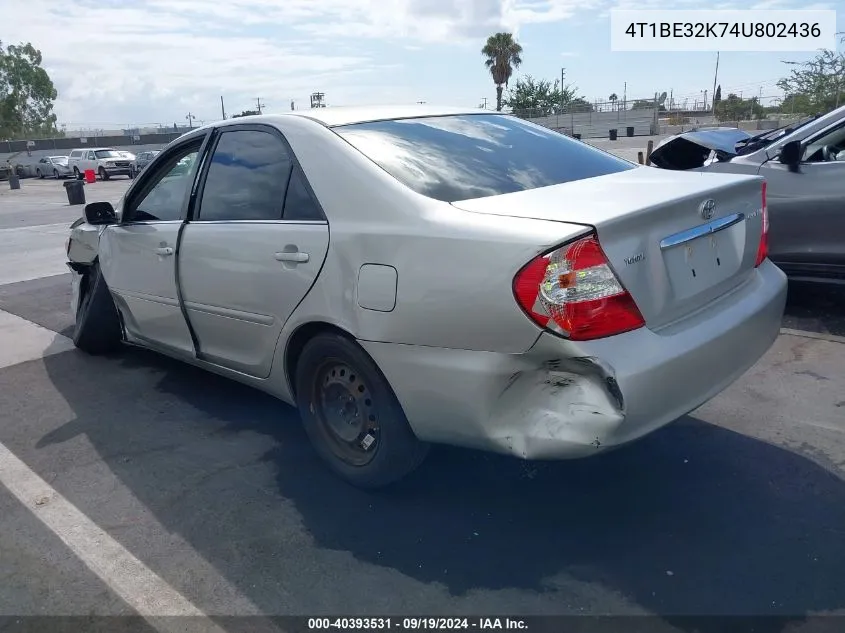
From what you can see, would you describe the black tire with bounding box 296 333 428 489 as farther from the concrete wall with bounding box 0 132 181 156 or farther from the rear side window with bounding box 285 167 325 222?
the concrete wall with bounding box 0 132 181 156

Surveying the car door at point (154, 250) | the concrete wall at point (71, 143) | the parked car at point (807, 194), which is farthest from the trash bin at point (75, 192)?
the concrete wall at point (71, 143)

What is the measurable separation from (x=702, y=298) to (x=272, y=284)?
183cm

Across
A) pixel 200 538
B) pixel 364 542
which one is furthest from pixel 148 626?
pixel 364 542

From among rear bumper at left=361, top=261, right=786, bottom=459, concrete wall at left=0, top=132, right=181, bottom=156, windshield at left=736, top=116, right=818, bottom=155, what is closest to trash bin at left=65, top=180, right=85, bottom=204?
windshield at left=736, top=116, right=818, bottom=155

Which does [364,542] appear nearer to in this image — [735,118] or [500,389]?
[500,389]

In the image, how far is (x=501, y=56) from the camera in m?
55.0

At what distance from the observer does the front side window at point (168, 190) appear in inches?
161

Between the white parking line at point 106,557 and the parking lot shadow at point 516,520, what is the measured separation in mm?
211

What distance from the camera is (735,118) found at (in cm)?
4172

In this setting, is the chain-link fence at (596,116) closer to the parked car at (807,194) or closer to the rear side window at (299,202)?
the parked car at (807,194)

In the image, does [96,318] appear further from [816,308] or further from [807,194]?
[816,308]

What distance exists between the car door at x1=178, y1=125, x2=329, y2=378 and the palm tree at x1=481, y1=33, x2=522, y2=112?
2094 inches

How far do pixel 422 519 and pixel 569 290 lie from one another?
1215mm

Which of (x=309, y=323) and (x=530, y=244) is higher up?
(x=530, y=244)
